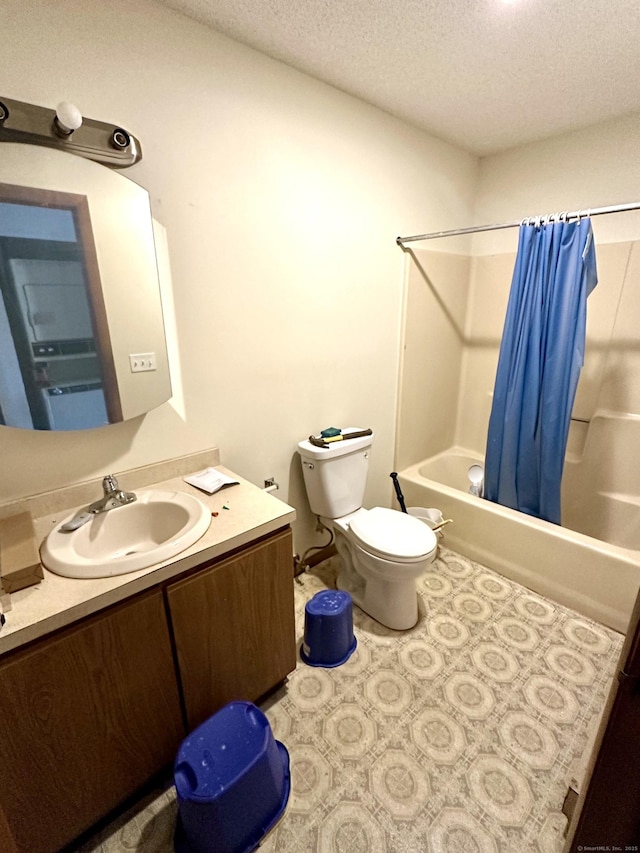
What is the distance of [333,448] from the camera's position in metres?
1.78

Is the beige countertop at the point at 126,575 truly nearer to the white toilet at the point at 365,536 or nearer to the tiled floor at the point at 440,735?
the white toilet at the point at 365,536

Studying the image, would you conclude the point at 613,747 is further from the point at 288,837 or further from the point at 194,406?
the point at 194,406

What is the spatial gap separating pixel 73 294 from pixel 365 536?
141 centimetres

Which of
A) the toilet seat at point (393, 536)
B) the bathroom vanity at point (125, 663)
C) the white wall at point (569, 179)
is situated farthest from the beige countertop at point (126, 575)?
the white wall at point (569, 179)

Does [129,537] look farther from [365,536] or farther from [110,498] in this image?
[365,536]

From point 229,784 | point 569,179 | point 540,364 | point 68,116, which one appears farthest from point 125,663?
point 569,179

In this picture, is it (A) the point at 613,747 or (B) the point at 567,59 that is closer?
(A) the point at 613,747

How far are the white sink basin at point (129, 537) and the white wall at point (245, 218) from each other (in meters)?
0.20

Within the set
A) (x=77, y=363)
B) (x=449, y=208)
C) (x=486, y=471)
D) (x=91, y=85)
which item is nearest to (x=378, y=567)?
(x=486, y=471)

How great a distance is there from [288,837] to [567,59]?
2729 millimetres

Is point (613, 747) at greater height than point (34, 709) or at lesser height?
greater

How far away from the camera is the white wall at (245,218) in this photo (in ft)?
3.68

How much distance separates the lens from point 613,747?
656mm

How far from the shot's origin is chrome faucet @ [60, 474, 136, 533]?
3.81 ft
